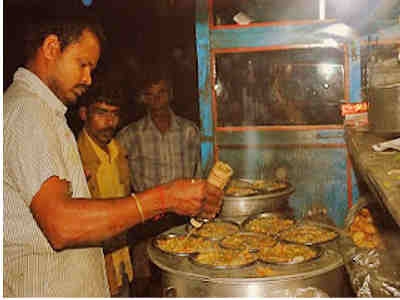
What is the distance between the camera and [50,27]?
64.0 inches

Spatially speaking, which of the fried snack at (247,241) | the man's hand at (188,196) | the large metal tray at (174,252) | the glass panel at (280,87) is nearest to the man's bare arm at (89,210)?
the man's hand at (188,196)

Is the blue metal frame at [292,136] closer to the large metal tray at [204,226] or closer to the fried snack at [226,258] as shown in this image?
the large metal tray at [204,226]

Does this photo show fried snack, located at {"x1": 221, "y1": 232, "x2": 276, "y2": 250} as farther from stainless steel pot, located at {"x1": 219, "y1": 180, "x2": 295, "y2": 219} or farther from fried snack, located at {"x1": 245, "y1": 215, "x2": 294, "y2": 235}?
stainless steel pot, located at {"x1": 219, "y1": 180, "x2": 295, "y2": 219}

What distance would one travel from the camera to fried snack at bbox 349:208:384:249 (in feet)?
6.98

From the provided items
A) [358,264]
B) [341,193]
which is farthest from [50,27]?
[341,193]

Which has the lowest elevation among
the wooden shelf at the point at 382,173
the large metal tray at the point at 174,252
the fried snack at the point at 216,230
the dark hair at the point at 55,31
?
the fried snack at the point at 216,230

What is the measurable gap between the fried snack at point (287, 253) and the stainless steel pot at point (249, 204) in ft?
1.96

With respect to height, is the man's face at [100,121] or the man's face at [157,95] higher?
the man's face at [157,95]

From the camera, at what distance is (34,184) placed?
1.47 metres

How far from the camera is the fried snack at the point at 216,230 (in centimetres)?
262

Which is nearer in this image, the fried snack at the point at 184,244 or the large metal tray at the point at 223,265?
the large metal tray at the point at 223,265

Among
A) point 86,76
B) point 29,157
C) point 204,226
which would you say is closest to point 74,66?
point 86,76

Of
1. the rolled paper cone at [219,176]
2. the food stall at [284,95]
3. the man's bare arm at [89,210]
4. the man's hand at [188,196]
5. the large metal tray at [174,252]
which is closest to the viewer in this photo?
the man's bare arm at [89,210]

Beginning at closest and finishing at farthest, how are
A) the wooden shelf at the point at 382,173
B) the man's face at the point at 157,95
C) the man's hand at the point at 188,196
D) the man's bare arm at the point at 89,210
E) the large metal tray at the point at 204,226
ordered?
1. the wooden shelf at the point at 382,173
2. the man's bare arm at the point at 89,210
3. the man's hand at the point at 188,196
4. the large metal tray at the point at 204,226
5. the man's face at the point at 157,95
